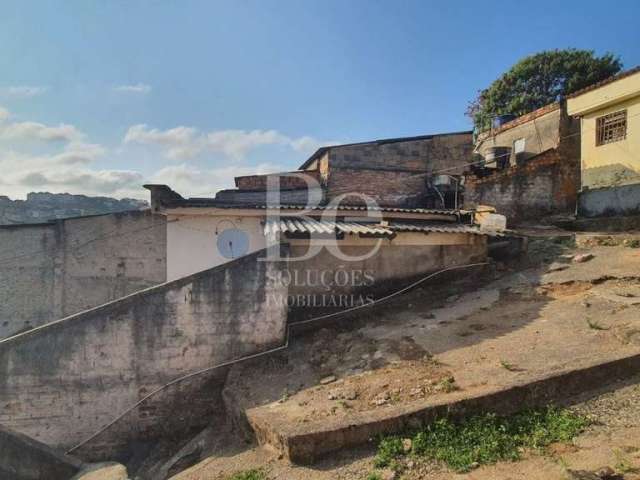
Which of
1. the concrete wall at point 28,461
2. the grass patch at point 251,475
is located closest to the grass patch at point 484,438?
the grass patch at point 251,475

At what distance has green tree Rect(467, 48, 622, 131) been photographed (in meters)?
22.1

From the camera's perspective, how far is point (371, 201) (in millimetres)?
12805

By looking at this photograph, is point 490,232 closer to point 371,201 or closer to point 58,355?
point 371,201

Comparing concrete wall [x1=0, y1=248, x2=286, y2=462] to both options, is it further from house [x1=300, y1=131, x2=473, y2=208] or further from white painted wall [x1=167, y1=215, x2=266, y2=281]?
house [x1=300, y1=131, x2=473, y2=208]

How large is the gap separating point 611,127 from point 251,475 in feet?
46.0

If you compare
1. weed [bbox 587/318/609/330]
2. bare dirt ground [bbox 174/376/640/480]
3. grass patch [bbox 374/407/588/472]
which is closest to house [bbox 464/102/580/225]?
weed [bbox 587/318/609/330]

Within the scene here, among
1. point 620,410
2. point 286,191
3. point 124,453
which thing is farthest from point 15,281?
point 620,410

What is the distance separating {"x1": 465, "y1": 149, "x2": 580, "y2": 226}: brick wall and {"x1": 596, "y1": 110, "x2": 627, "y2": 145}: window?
1220 mm

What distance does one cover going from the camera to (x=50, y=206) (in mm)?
21109

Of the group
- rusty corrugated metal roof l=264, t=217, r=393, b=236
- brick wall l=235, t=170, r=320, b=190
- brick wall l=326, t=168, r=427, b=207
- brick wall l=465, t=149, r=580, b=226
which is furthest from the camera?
brick wall l=235, t=170, r=320, b=190

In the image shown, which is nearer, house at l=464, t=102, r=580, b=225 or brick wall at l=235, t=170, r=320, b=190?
house at l=464, t=102, r=580, b=225

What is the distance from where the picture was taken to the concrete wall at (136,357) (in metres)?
6.12

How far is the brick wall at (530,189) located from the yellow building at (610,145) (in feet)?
1.96

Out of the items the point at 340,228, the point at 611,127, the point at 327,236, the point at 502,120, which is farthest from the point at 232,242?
the point at 502,120
